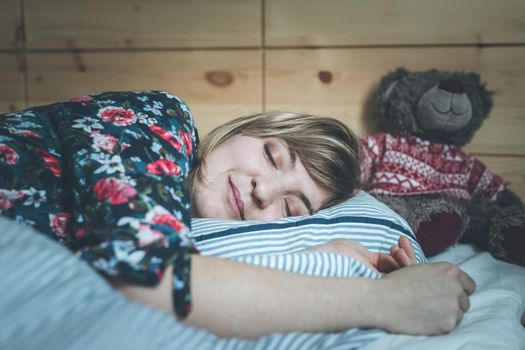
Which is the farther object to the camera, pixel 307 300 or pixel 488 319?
pixel 488 319

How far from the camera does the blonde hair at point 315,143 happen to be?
0.94 meters

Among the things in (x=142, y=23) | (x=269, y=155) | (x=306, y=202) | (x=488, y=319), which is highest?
(x=142, y=23)

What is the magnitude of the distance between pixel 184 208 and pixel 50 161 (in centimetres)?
29

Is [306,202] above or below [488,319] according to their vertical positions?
above

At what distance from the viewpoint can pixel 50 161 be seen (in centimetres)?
72

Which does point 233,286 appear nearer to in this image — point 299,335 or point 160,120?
point 299,335

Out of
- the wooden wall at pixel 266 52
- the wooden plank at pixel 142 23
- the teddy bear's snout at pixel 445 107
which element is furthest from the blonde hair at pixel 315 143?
the wooden plank at pixel 142 23

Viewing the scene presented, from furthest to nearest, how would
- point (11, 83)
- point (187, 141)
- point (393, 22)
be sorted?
1. point (11, 83)
2. point (393, 22)
3. point (187, 141)

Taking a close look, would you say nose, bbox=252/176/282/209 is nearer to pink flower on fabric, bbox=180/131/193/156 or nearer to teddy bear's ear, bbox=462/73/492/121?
pink flower on fabric, bbox=180/131/193/156

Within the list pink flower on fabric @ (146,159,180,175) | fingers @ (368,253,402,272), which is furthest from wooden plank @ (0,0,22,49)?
fingers @ (368,253,402,272)

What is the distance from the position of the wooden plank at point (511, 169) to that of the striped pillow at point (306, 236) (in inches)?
26.5

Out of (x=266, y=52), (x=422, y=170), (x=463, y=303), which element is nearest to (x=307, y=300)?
(x=463, y=303)

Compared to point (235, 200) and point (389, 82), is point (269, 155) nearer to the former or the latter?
point (235, 200)

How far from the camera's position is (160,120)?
75 centimetres
